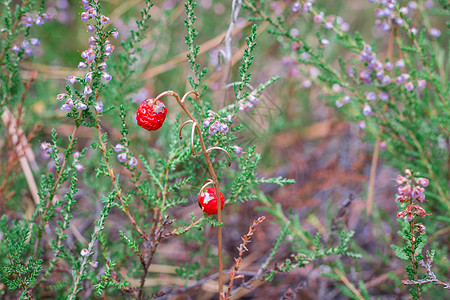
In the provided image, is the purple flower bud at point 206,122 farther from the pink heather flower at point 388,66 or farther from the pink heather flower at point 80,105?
the pink heather flower at point 388,66

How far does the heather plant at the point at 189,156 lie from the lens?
4.15 feet

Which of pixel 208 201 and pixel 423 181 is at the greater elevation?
pixel 208 201

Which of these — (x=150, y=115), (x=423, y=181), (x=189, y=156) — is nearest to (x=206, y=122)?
(x=150, y=115)

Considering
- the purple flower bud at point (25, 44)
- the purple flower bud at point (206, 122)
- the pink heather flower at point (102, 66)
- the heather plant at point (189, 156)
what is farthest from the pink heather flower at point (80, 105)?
the purple flower bud at point (25, 44)

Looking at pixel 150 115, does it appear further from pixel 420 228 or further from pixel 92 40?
pixel 420 228

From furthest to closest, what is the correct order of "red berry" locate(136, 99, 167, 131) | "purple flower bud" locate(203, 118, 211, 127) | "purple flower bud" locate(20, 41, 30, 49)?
"purple flower bud" locate(20, 41, 30, 49), "purple flower bud" locate(203, 118, 211, 127), "red berry" locate(136, 99, 167, 131)

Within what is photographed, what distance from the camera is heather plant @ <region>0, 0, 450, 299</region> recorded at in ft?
4.15

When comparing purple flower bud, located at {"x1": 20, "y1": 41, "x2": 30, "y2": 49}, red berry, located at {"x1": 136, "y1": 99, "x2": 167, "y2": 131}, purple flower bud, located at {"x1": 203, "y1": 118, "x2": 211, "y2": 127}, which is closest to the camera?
red berry, located at {"x1": 136, "y1": 99, "x2": 167, "y2": 131}

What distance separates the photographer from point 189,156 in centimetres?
151

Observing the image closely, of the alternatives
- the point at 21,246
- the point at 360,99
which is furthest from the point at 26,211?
the point at 360,99

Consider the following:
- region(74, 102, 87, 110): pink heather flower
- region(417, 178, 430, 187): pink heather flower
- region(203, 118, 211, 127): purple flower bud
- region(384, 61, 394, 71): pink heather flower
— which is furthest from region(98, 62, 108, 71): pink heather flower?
region(384, 61, 394, 71): pink heather flower

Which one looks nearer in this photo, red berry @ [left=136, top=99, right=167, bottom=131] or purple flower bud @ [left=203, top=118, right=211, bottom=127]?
red berry @ [left=136, top=99, right=167, bottom=131]

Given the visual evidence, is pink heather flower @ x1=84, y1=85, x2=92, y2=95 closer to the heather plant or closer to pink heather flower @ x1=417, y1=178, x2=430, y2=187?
the heather plant

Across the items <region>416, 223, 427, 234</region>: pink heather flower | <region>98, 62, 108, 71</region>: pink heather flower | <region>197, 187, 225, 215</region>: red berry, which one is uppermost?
<region>98, 62, 108, 71</region>: pink heather flower
